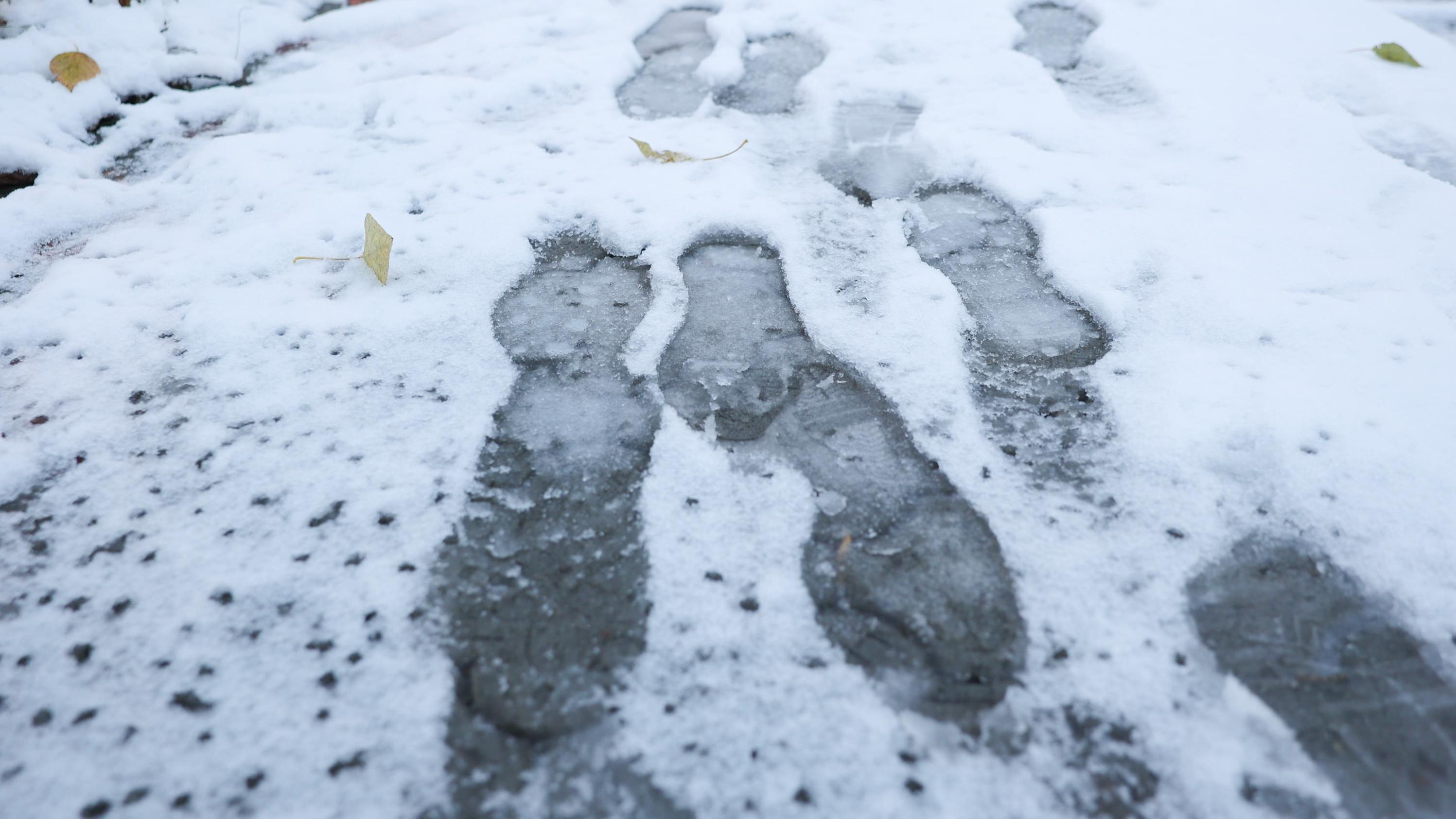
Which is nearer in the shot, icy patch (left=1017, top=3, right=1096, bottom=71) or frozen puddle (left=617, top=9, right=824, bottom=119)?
frozen puddle (left=617, top=9, right=824, bottom=119)

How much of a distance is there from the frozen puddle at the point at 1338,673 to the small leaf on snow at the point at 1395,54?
7.82ft

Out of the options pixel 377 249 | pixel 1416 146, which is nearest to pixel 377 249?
pixel 377 249

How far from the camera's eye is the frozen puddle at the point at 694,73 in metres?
2.50

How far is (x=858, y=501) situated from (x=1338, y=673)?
0.71 m

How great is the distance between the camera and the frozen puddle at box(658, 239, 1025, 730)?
1.08m

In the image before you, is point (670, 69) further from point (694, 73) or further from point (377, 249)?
point (377, 249)

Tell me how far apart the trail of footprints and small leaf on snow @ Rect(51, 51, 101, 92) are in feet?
5.95

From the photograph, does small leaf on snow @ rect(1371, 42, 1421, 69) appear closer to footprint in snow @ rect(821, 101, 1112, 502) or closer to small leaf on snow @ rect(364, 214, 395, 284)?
A: footprint in snow @ rect(821, 101, 1112, 502)

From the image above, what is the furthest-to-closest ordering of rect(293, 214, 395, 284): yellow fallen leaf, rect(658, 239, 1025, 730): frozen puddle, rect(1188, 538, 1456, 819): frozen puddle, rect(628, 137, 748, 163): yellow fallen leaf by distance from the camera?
1. rect(628, 137, 748, 163): yellow fallen leaf
2. rect(293, 214, 395, 284): yellow fallen leaf
3. rect(658, 239, 1025, 730): frozen puddle
4. rect(1188, 538, 1456, 819): frozen puddle

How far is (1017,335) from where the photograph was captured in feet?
5.25

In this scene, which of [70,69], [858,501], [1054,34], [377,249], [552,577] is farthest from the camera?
[1054,34]

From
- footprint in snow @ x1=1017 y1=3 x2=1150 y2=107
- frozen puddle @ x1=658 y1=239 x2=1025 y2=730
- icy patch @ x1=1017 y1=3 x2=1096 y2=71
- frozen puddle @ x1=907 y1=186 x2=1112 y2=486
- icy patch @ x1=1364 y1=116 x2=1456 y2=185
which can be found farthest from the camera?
icy patch @ x1=1017 y1=3 x2=1096 y2=71

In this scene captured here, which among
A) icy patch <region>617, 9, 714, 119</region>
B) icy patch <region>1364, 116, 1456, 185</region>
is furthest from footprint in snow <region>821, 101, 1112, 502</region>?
icy patch <region>1364, 116, 1456, 185</region>

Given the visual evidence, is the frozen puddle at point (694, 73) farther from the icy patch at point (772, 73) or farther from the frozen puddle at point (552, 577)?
the frozen puddle at point (552, 577)
